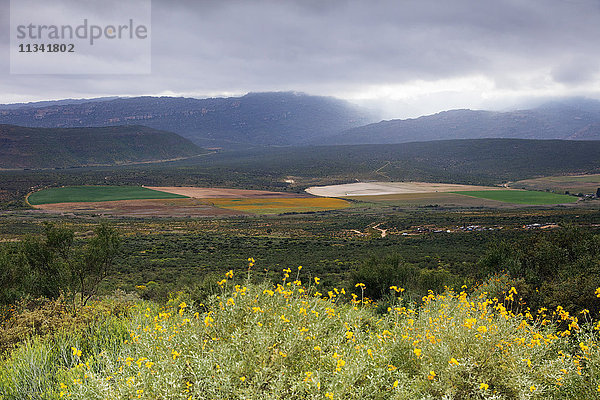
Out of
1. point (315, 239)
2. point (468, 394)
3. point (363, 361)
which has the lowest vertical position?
point (315, 239)

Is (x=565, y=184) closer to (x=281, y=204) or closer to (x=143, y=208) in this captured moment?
(x=281, y=204)

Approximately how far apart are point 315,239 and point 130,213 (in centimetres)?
4095

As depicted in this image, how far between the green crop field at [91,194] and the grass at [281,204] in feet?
52.4

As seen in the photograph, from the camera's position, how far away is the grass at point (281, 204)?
77.6m

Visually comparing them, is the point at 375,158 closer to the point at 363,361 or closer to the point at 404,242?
the point at 404,242

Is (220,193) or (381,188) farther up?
(381,188)

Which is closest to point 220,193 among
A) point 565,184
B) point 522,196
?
point 522,196

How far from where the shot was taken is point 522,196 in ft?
294

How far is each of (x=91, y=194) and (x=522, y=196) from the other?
4136 inches

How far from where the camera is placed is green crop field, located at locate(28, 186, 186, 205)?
8238 centimetres

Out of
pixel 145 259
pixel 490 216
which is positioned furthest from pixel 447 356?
pixel 490 216

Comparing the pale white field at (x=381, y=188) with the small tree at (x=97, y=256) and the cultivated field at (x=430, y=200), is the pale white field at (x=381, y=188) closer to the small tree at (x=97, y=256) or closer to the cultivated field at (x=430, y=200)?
the cultivated field at (x=430, y=200)

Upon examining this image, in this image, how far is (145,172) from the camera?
133 m

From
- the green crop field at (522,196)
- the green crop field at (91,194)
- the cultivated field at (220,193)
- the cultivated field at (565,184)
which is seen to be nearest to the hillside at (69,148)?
the green crop field at (91,194)
